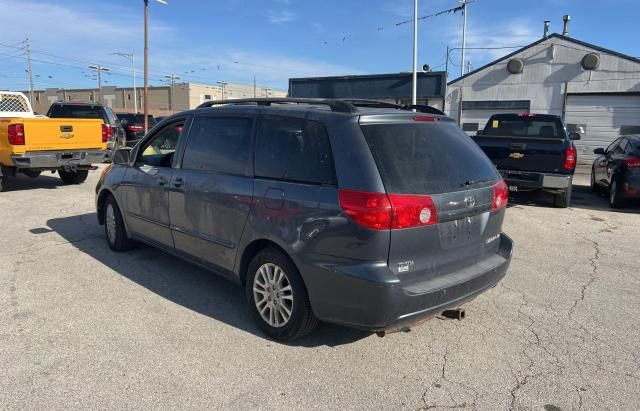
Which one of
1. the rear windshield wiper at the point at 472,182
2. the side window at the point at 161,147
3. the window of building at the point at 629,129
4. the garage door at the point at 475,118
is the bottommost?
the rear windshield wiper at the point at 472,182

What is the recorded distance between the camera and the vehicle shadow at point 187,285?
152 inches

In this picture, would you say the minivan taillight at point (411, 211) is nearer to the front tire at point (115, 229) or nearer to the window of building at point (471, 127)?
the front tire at point (115, 229)

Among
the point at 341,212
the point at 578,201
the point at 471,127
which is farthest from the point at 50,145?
the point at 471,127

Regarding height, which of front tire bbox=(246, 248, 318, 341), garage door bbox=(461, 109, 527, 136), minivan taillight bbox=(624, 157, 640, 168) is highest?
garage door bbox=(461, 109, 527, 136)

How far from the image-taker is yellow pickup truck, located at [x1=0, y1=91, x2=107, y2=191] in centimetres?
970

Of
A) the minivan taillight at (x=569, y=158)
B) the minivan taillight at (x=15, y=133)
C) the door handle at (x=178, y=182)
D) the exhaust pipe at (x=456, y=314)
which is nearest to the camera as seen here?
the exhaust pipe at (x=456, y=314)

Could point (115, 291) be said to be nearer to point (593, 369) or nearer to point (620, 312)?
point (593, 369)

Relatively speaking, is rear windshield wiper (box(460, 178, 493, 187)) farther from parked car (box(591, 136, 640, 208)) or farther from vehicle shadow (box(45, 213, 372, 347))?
parked car (box(591, 136, 640, 208))

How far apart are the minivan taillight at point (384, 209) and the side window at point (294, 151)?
0.25 meters

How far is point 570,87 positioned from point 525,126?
13408mm

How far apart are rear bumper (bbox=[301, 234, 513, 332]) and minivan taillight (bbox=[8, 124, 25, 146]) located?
8.79 metres

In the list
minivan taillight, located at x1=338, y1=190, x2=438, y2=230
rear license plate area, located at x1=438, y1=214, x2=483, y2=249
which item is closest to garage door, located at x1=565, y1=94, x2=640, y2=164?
rear license plate area, located at x1=438, y1=214, x2=483, y2=249

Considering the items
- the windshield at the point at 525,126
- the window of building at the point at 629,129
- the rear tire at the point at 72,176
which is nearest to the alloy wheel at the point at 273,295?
the windshield at the point at 525,126

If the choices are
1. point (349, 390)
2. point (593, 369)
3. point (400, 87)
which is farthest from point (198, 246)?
point (400, 87)
